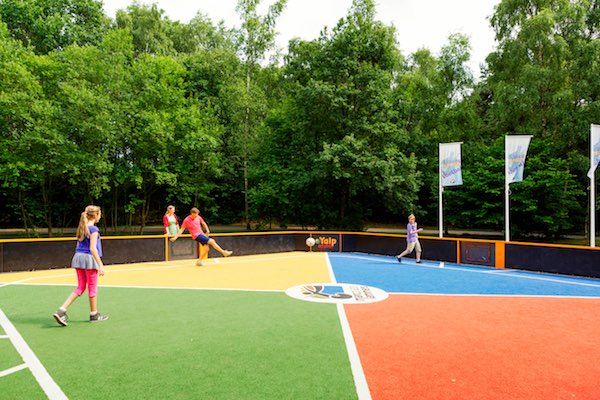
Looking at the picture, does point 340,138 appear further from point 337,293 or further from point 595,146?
point 337,293

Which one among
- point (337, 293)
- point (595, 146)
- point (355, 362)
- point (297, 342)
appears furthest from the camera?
point (595, 146)

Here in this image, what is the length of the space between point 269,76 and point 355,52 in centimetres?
1247

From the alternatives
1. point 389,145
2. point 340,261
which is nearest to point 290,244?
point 340,261

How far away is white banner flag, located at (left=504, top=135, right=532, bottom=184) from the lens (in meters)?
18.4

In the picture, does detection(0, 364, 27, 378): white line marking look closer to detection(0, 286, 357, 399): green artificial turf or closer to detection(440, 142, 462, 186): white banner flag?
detection(0, 286, 357, 399): green artificial turf

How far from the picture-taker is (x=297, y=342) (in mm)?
6988

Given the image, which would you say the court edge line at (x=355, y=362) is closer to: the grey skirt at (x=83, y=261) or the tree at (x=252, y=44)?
the grey skirt at (x=83, y=261)

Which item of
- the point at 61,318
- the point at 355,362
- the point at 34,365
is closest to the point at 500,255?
the point at 355,362

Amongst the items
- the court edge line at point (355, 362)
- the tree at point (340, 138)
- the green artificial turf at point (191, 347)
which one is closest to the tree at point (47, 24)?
the tree at point (340, 138)

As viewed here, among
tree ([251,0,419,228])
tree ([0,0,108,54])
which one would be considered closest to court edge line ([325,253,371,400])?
tree ([251,0,419,228])

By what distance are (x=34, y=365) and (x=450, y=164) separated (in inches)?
716

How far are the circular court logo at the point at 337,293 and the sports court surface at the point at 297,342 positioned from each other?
315 mm

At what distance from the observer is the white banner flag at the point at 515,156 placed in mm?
18391

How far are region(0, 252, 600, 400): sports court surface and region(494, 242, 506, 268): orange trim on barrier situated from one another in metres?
3.62
